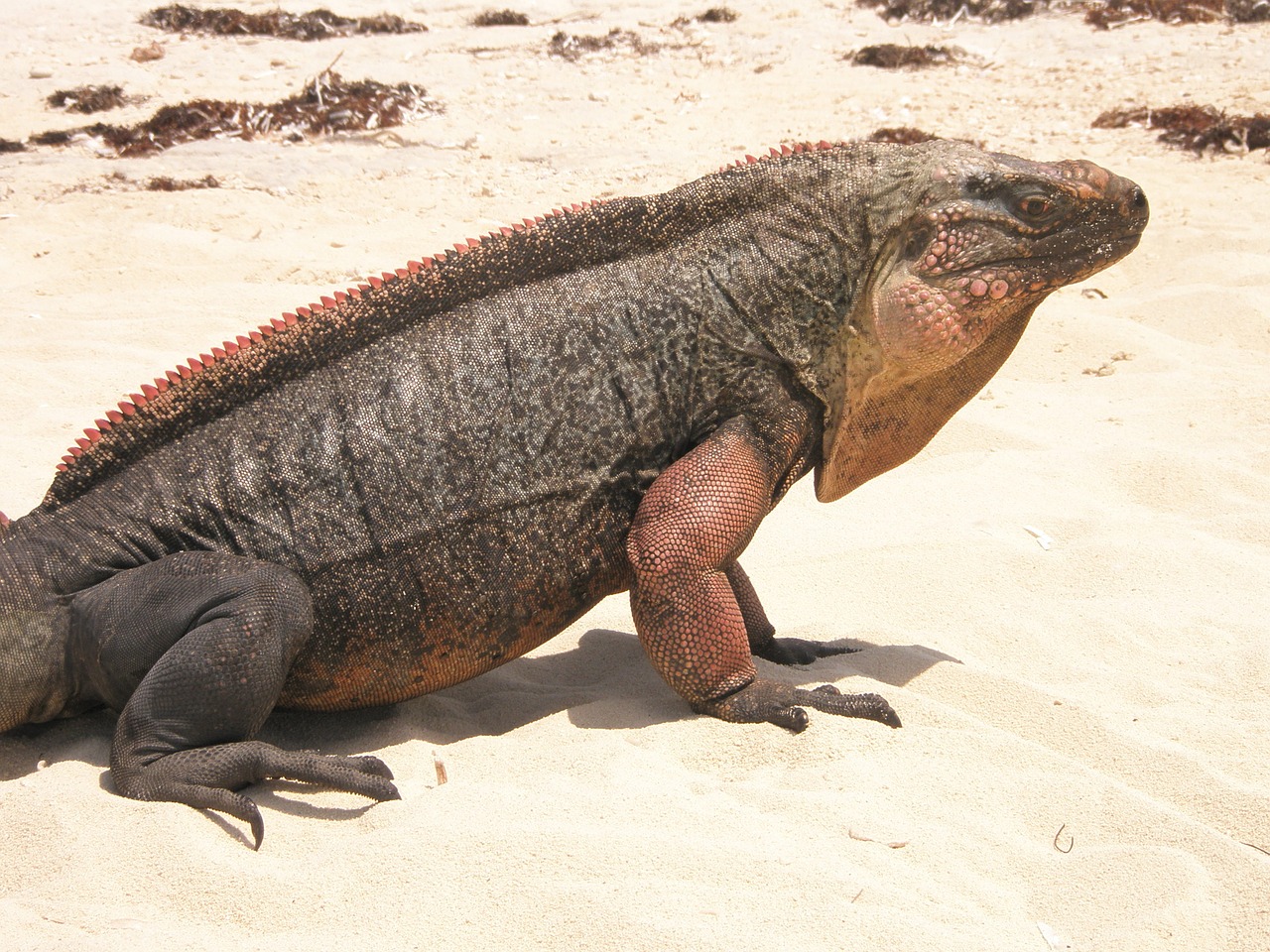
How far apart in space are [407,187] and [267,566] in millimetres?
6638

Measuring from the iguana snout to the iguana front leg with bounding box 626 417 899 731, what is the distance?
65cm

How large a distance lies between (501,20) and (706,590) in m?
13.3

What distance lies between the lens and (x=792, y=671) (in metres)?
4.33

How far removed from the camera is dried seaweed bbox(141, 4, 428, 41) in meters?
14.4

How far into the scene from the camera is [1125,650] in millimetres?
4422

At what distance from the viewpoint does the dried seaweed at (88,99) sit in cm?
1173

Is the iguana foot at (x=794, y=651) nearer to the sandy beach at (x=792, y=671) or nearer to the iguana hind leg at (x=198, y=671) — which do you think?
the sandy beach at (x=792, y=671)

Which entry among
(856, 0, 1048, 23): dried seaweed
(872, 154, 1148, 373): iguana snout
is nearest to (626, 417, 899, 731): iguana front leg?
(872, 154, 1148, 373): iguana snout

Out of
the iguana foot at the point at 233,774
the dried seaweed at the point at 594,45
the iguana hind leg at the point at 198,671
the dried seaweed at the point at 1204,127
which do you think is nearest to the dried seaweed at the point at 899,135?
the dried seaweed at the point at 1204,127

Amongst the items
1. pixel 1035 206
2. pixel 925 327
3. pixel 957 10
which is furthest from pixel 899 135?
pixel 925 327

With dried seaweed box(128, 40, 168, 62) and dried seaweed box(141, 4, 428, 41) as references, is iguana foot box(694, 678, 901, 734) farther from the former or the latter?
dried seaweed box(141, 4, 428, 41)

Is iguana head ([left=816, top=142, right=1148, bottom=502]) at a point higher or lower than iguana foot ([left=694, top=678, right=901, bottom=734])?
higher

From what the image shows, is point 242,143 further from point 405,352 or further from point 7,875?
point 7,875

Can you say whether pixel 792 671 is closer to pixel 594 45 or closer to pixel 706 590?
pixel 706 590
